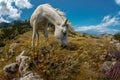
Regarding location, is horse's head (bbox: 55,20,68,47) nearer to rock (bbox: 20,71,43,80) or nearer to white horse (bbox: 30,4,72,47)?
white horse (bbox: 30,4,72,47)

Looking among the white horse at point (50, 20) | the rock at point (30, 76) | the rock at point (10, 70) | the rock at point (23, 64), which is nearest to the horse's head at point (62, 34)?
the white horse at point (50, 20)

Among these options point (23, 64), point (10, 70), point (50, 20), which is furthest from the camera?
point (50, 20)

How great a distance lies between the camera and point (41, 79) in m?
9.99

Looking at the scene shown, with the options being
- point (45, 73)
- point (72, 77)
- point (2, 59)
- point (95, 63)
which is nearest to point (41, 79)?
point (45, 73)

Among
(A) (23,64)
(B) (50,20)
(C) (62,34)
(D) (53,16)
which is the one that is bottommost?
(A) (23,64)

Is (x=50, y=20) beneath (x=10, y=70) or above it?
above

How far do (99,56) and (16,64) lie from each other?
Result: 3458mm

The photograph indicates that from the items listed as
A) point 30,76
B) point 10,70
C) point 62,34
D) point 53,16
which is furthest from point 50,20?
point 30,76

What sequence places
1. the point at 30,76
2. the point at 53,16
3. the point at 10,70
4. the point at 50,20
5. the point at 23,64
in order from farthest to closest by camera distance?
1. the point at 50,20
2. the point at 53,16
3. the point at 10,70
4. the point at 23,64
5. the point at 30,76

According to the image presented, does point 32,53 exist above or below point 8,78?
above

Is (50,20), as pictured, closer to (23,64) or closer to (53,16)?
(53,16)

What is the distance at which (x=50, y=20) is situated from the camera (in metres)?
15.4

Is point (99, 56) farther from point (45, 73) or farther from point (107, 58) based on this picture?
point (45, 73)

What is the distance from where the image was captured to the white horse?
14.2 metres
